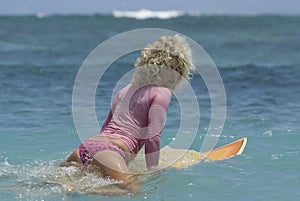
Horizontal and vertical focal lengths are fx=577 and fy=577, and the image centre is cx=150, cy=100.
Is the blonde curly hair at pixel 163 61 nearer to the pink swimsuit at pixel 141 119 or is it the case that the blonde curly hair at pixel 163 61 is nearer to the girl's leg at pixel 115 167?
the pink swimsuit at pixel 141 119

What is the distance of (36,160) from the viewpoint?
6.08 metres

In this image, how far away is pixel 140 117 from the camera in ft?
16.2

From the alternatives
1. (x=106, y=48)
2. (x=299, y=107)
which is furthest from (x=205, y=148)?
(x=106, y=48)

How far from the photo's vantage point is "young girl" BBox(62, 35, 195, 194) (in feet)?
15.8

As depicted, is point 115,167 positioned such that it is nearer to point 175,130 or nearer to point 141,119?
point 141,119

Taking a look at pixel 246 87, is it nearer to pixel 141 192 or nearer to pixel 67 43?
pixel 141 192

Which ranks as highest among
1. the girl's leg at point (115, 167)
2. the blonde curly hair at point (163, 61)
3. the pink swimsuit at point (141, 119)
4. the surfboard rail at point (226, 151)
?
the blonde curly hair at point (163, 61)

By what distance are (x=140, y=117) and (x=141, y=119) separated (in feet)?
0.06

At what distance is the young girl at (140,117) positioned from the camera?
4.81 metres

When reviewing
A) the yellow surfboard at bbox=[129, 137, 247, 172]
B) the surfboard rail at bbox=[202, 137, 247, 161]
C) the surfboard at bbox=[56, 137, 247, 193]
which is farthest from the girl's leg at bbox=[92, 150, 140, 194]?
the surfboard rail at bbox=[202, 137, 247, 161]

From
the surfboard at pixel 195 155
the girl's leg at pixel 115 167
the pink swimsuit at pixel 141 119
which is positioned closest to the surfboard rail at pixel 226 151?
the surfboard at pixel 195 155

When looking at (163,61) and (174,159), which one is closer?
(163,61)

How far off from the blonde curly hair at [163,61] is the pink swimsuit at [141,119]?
0.28 ft

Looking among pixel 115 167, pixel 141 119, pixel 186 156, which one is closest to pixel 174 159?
pixel 186 156
